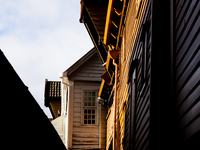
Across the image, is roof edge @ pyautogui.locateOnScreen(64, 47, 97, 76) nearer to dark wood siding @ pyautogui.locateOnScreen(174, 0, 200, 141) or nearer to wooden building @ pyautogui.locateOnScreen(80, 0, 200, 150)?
wooden building @ pyautogui.locateOnScreen(80, 0, 200, 150)

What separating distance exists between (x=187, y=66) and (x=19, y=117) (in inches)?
79.9

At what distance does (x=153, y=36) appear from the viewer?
5.84m

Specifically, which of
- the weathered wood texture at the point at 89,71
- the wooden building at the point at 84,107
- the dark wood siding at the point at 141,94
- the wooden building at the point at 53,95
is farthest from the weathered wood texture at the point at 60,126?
the dark wood siding at the point at 141,94

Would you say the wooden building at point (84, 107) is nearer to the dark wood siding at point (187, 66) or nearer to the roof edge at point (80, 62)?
the roof edge at point (80, 62)

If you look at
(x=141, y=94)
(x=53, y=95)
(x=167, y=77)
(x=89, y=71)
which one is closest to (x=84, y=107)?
(x=89, y=71)

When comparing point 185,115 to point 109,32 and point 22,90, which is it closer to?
point 22,90

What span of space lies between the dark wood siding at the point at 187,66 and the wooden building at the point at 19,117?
181 cm

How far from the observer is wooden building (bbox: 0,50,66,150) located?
4.50 metres

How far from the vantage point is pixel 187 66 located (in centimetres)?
461

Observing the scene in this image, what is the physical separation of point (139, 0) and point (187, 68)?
12.3ft

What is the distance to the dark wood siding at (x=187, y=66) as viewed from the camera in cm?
423

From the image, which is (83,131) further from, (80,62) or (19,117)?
(19,117)

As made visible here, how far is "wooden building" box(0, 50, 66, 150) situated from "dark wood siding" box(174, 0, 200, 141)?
1812mm

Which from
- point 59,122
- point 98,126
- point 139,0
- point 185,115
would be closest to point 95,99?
point 98,126
